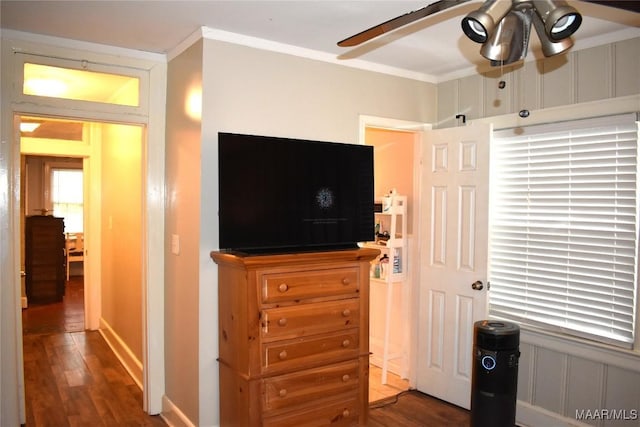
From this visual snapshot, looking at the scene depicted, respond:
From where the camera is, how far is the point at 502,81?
3521 mm

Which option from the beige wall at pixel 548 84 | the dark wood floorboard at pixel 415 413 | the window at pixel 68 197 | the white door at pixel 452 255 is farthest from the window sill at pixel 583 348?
the window at pixel 68 197

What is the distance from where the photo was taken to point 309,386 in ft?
9.16

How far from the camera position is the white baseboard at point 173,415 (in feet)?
10.2

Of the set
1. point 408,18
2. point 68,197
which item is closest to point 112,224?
point 408,18

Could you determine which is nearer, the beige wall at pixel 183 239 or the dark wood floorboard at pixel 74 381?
the beige wall at pixel 183 239

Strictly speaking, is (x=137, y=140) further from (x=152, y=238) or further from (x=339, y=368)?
(x=339, y=368)

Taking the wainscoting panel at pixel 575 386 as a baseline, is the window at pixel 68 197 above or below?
above

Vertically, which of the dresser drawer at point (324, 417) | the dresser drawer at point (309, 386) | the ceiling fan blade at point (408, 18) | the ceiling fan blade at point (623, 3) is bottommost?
the dresser drawer at point (324, 417)

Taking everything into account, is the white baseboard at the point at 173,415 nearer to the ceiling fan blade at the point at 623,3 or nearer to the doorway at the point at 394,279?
the doorway at the point at 394,279

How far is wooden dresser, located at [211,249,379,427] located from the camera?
2.62 m

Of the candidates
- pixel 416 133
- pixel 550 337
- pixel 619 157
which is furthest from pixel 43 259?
pixel 619 157

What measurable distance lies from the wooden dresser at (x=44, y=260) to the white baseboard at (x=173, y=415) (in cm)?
487

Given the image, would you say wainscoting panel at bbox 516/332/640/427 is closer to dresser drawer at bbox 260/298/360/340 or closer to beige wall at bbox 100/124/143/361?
dresser drawer at bbox 260/298/360/340

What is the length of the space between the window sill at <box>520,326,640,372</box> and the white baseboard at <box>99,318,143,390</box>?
303 cm
